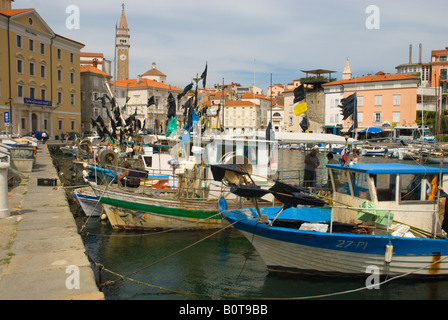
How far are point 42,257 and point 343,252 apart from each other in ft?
21.5

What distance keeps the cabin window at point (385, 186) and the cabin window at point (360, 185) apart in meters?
0.24

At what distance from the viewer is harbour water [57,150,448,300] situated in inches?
360

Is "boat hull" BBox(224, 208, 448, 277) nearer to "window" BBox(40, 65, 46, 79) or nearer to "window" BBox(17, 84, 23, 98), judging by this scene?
"window" BBox(17, 84, 23, 98)

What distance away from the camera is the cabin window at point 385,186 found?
9.99 m

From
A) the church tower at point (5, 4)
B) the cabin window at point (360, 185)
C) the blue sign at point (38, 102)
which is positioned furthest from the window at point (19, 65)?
the cabin window at point (360, 185)

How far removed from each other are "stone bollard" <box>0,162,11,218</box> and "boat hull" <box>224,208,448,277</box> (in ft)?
18.1

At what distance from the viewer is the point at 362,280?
388 inches

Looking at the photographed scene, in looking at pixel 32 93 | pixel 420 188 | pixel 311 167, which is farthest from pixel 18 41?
pixel 420 188

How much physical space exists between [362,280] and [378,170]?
2.77 m

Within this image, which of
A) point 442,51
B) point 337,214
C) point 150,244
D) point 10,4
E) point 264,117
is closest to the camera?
point 337,214

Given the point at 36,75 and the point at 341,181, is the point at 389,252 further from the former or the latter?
the point at 36,75

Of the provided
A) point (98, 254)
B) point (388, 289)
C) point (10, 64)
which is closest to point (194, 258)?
point (98, 254)

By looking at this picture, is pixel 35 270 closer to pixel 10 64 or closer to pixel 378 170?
pixel 378 170

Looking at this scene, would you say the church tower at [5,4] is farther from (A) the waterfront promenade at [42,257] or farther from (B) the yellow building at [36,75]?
(A) the waterfront promenade at [42,257]
